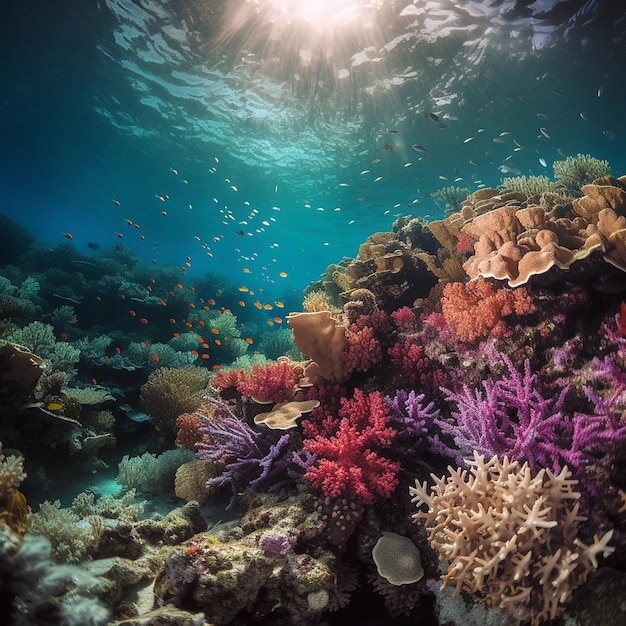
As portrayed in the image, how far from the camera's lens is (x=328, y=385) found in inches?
195

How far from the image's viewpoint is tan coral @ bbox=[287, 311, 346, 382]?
462 centimetres

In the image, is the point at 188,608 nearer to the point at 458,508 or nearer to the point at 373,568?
the point at 373,568

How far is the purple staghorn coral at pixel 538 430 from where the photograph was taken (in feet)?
9.62

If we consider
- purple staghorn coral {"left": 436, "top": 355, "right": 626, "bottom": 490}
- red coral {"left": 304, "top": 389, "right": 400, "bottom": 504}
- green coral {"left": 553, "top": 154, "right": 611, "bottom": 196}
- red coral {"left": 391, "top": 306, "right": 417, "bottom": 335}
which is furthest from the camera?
green coral {"left": 553, "top": 154, "right": 611, "bottom": 196}

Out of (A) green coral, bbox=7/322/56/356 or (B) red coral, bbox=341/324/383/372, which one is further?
(A) green coral, bbox=7/322/56/356

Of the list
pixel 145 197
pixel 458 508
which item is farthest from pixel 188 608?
pixel 145 197

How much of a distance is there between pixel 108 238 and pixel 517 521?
15862 centimetres

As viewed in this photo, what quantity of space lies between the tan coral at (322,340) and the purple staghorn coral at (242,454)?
1.11 m

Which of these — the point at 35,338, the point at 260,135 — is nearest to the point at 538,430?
the point at 35,338

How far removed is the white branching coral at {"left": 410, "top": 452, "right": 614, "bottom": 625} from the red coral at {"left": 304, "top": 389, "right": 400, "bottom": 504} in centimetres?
88

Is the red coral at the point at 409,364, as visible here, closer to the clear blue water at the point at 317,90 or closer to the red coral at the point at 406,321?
the red coral at the point at 406,321

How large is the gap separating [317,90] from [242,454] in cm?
1835

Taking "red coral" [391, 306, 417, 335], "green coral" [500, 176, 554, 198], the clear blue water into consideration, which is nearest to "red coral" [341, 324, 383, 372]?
"red coral" [391, 306, 417, 335]

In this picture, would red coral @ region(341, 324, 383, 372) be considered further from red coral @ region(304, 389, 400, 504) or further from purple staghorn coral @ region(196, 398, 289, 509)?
purple staghorn coral @ region(196, 398, 289, 509)
